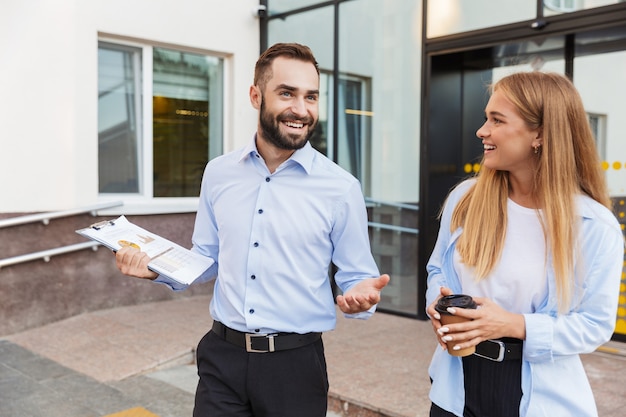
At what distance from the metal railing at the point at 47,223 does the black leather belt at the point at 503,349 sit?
16.8 ft

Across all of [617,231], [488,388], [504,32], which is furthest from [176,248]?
[504,32]

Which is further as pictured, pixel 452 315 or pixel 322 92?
pixel 322 92

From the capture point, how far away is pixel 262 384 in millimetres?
2227

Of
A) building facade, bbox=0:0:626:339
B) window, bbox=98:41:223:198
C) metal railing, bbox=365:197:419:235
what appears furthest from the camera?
window, bbox=98:41:223:198

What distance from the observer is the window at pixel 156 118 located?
6.91 metres

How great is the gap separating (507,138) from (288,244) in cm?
86

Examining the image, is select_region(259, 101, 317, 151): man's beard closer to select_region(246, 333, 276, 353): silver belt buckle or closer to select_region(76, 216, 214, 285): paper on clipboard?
select_region(76, 216, 214, 285): paper on clipboard

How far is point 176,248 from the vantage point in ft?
8.14

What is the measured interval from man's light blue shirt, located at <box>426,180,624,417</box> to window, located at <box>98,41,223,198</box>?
585 centimetres

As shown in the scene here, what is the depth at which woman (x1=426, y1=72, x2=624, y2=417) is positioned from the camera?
71.6 inches

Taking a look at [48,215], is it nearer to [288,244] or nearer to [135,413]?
[135,413]

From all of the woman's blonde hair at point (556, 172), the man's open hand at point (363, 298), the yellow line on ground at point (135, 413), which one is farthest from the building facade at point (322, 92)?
the man's open hand at point (363, 298)

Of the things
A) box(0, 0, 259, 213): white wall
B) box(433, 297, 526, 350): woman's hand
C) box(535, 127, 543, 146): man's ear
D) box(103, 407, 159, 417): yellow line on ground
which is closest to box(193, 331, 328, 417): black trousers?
box(433, 297, 526, 350): woman's hand

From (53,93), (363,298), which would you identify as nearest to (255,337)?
(363,298)
